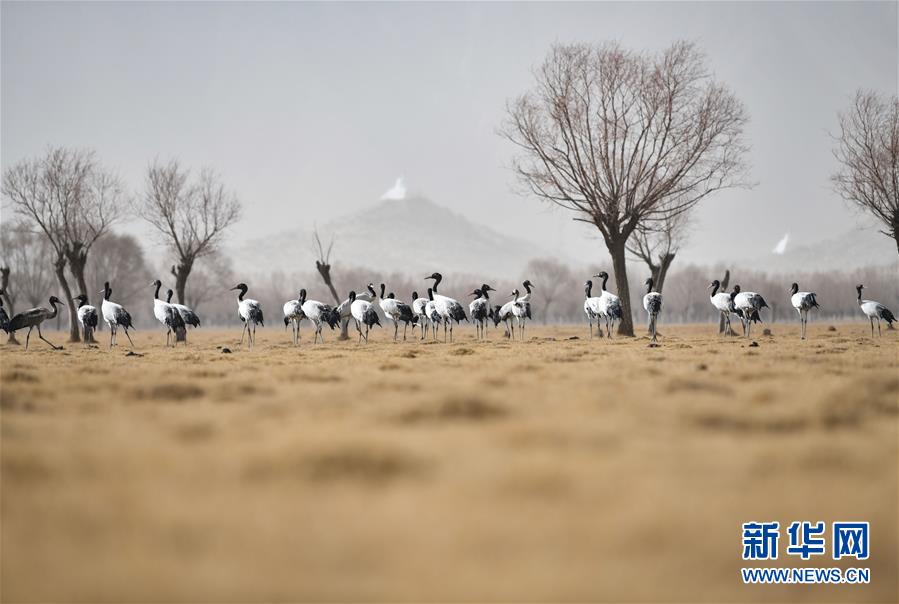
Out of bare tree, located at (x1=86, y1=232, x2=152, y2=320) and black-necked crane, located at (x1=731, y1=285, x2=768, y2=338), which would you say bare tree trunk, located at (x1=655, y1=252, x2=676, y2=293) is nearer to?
black-necked crane, located at (x1=731, y1=285, x2=768, y2=338)

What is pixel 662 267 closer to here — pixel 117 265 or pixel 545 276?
pixel 117 265

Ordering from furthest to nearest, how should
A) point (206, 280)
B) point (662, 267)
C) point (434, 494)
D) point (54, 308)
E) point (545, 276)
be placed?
point (545, 276) < point (206, 280) < point (662, 267) < point (54, 308) < point (434, 494)

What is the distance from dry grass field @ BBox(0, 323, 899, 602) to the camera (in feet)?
10.8

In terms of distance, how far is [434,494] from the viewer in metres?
4.31

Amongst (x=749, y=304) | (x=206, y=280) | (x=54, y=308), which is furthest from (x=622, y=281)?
(x=206, y=280)

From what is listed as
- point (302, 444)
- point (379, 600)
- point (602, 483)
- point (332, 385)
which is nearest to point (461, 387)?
point (332, 385)

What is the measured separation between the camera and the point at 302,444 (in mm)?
5422

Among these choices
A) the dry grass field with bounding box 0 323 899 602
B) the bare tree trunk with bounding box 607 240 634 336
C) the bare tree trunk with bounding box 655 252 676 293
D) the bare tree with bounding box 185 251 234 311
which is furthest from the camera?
the bare tree with bounding box 185 251 234 311

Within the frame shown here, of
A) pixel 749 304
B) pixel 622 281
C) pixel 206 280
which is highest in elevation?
pixel 206 280

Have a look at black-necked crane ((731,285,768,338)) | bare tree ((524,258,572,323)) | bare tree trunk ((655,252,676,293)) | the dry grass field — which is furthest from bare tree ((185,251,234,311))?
the dry grass field

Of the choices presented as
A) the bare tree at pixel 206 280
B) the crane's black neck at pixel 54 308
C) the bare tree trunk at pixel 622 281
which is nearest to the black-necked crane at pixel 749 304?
the bare tree trunk at pixel 622 281

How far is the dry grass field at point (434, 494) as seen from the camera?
3.29 metres

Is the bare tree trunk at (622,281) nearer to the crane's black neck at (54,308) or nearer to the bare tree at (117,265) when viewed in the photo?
the crane's black neck at (54,308)

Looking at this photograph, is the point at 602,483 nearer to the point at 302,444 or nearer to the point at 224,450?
the point at 302,444
